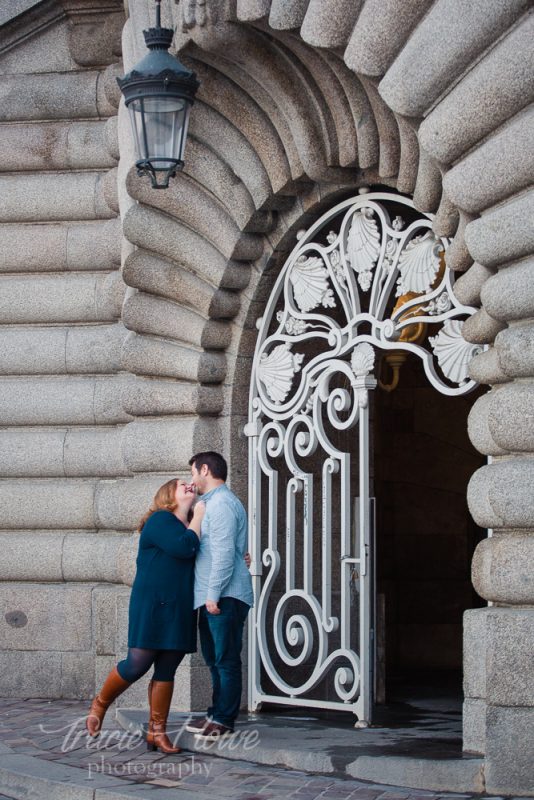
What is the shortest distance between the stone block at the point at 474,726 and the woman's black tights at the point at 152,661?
1.50 meters

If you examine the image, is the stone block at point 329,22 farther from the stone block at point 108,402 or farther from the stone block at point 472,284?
the stone block at point 108,402

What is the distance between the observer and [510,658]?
257 inches

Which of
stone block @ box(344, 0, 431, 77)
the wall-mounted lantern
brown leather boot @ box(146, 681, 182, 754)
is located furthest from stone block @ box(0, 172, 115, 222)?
brown leather boot @ box(146, 681, 182, 754)

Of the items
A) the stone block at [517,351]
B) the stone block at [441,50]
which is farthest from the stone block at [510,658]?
the stone block at [441,50]

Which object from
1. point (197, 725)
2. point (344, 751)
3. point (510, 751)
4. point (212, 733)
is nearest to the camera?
point (510, 751)

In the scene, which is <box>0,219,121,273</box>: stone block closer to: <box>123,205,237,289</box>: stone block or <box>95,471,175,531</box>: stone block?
<box>123,205,237,289</box>: stone block

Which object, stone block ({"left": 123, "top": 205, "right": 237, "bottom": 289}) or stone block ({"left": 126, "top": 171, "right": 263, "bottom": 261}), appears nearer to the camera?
stone block ({"left": 126, "top": 171, "right": 263, "bottom": 261})

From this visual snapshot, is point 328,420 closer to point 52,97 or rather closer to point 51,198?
point 51,198

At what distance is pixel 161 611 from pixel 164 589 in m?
0.11

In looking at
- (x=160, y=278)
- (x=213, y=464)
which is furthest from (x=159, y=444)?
(x=213, y=464)

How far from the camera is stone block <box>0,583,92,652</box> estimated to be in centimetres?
1009

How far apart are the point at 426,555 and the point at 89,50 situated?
4957mm

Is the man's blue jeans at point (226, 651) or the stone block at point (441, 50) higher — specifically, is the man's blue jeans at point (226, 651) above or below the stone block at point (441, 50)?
below

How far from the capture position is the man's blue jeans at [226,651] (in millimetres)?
7766
